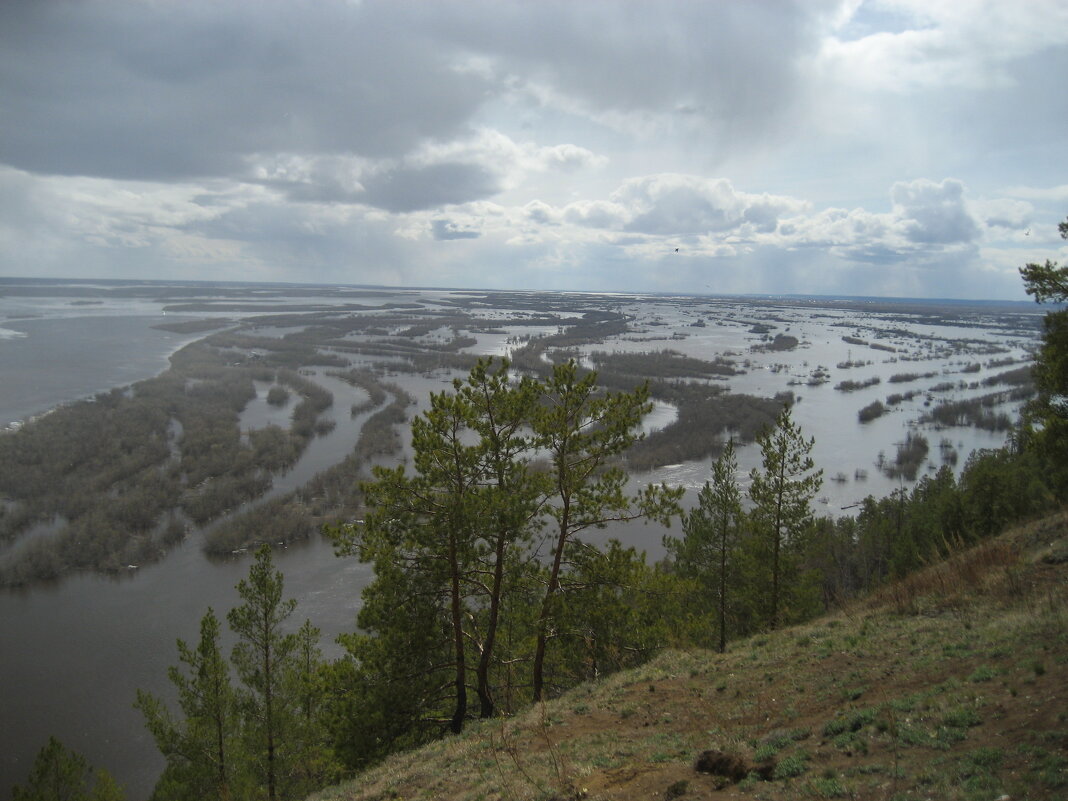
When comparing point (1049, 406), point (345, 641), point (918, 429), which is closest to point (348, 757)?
point (345, 641)

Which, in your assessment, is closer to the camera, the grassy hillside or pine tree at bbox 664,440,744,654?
the grassy hillside

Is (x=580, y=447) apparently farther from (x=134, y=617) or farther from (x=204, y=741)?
(x=134, y=617)

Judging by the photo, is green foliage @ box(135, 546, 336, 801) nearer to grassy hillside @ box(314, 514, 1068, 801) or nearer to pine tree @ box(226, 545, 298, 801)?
pine tree @ box(226, 545, 298, 801)

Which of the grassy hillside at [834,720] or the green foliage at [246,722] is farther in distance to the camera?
the green foliage at [246,722]

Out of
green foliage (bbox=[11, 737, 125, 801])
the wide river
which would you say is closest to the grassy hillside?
green foliage (bbox=[11, 737, 125, 801])

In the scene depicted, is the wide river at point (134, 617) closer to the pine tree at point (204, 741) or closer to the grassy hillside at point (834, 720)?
the pine tree at point (204, 741)

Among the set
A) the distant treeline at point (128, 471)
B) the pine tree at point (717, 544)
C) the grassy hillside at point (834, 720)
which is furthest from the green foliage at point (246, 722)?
the distant treeline at point (128, 471)
